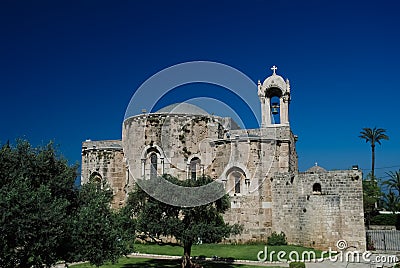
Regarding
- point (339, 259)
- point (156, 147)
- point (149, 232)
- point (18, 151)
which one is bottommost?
point (339, 259)

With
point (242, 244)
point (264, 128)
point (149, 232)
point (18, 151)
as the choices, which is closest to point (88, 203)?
point (18, 151)

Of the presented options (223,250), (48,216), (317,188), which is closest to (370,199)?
(317,188)

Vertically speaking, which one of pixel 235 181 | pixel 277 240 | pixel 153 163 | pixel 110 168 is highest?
pixel 153 163

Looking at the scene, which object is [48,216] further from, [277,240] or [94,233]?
[277,240]

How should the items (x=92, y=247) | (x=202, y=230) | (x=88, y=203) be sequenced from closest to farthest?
(x=92, y=247) < (x=88, y=203) < (x=202, y=230)

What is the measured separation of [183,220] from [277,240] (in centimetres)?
893

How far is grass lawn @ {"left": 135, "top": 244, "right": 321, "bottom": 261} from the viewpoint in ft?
69.6

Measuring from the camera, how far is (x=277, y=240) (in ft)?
79.1

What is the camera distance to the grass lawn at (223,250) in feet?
69.6

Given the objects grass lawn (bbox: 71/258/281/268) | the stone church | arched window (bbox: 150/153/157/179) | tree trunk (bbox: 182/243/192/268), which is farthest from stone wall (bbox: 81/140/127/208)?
tree trunk (bbox: 182/243/192/268)

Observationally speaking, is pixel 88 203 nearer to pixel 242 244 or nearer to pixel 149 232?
pixel 149 232

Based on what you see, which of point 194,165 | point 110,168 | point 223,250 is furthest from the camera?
point 110,168

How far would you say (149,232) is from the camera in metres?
17.7

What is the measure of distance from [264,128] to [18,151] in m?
18.3
